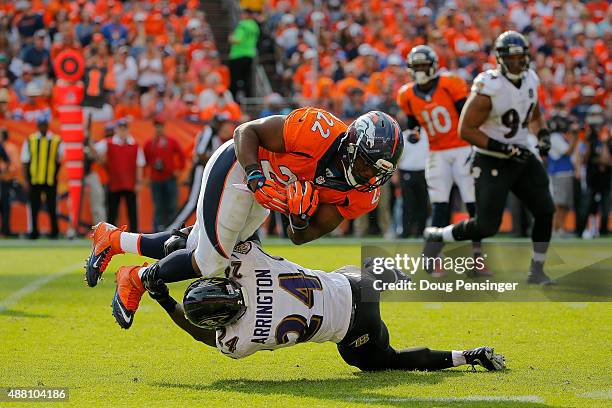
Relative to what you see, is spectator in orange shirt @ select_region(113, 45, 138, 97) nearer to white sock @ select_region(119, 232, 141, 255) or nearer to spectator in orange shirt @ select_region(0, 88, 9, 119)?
spectator in orange shirt @ select_region(0, 88, 9, 119)

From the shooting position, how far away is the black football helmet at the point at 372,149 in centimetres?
532

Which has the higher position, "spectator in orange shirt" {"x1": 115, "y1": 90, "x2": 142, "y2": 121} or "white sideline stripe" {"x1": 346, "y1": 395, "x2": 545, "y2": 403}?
"spectator in orange shirt" {"x1": 115, "y1": 90, "x2": 142, "y2": 121}

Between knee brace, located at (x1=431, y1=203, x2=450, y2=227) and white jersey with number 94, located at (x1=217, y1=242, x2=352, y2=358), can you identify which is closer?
white jersey with number 94, located at (x1=217, y1=242, x2=352, y2=358)

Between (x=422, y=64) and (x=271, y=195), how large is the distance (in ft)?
17.8

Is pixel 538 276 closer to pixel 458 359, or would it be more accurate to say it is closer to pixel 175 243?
pixel 458 359

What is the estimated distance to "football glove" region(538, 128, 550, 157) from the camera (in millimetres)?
9281

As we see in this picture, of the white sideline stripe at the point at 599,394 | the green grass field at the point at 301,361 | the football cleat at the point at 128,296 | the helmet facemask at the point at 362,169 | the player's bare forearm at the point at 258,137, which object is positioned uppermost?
the player's bare forearm at the point at 258,137

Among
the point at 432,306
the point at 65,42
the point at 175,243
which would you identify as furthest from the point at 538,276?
the point at 65,42

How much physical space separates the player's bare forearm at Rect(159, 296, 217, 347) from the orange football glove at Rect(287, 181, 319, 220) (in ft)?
2.82

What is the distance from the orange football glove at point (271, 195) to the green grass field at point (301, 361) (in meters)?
0.85

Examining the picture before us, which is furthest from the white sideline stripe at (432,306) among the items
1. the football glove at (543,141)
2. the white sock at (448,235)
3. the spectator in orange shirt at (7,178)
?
the spectator in orange shirt at (7,178)

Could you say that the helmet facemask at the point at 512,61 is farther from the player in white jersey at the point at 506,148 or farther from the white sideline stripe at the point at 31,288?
the white sideline stripe at the point at 31,288

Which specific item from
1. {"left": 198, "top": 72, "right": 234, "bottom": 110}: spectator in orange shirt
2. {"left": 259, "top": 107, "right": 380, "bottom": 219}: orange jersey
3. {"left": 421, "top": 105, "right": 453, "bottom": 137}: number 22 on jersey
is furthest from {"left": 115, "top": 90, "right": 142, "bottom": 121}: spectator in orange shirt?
{"left": 259, "top": 107, "right": 380, "bottom": 219}: orange jersey

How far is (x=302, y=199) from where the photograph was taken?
5.22 metres
